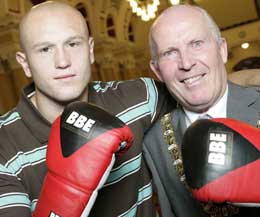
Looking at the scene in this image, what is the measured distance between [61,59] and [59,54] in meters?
0.02

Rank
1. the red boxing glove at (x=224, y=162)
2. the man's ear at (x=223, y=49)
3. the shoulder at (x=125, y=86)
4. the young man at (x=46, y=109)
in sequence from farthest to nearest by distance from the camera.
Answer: the shoulder at (x=125, y=86), the man's ear at (x=223, y=49), the young man at (x=46, y=109), the red boxing glove at (x=224, y=162)

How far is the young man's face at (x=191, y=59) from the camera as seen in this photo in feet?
5.91

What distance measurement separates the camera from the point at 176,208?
197cm

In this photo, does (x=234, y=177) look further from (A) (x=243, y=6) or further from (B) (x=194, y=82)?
(A) (x=243, y=6)

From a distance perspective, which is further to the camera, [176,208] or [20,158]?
[176,208]

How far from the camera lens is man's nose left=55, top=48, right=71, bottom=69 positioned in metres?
1.65

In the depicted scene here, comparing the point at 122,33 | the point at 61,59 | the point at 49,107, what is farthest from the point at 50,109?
the point at 122,33

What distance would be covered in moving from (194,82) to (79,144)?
689 millimetres

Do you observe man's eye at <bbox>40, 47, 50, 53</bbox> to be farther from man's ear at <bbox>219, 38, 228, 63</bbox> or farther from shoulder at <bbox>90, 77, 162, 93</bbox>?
man's ear at <bbox>219, 38, 228, 63</bbox>

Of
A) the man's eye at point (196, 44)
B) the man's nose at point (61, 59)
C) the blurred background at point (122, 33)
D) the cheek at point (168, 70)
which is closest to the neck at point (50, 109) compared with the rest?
the man's nose at point (61, 59)

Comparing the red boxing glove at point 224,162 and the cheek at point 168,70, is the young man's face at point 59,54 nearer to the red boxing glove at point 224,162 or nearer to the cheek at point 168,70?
the cheek at point 168,70

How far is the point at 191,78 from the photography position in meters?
1.81

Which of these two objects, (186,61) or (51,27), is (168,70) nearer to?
(186,61)

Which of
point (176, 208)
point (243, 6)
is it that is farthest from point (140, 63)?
point (176, 208)
